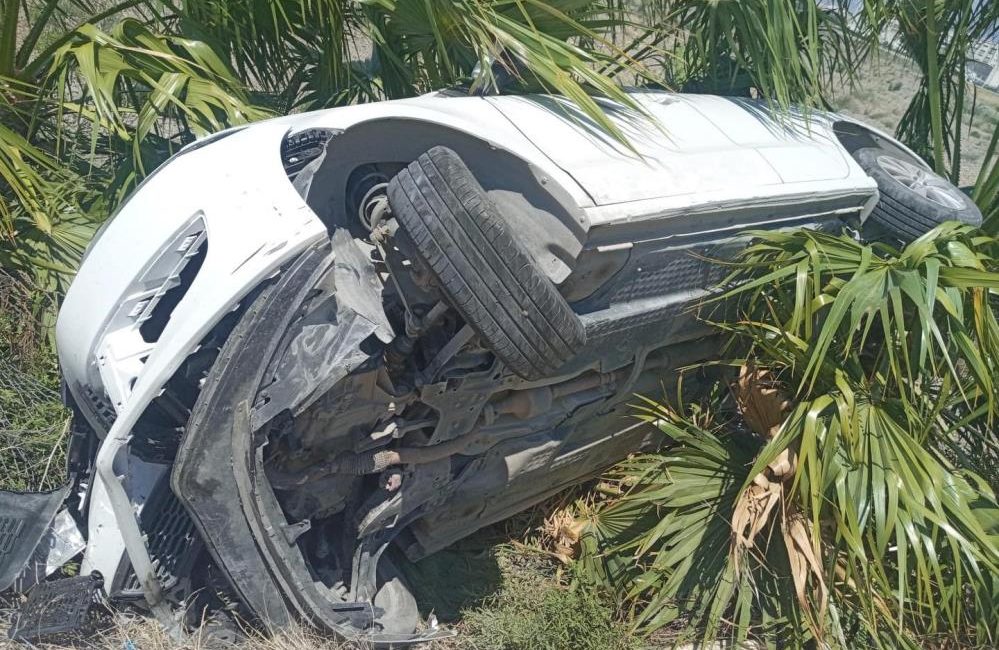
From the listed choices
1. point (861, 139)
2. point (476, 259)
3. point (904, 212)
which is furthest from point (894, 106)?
point (476, 259)

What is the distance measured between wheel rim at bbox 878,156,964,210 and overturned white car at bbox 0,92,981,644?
651 millimetres

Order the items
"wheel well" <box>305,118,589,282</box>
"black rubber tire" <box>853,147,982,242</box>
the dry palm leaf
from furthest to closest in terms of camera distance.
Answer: "black rubber tire" <box>853,147,982,242</box> < the dry palm leaf < "wheel well" <box>305,118,589,282</box>

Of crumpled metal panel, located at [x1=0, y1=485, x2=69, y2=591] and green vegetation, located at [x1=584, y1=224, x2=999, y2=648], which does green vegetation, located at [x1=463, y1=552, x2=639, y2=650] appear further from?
crumpled metal panel, located at [x1=0, y1=485, x2=69, y2=591]

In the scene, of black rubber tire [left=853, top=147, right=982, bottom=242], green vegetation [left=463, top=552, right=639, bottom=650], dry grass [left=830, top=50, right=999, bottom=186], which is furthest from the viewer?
dry grass [left=830, top=50, right=999, bottom=186]

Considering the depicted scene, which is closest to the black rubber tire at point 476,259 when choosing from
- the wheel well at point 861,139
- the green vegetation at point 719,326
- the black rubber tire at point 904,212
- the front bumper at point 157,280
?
the front bumper at point 157,280

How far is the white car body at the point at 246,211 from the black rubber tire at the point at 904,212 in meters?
0.69

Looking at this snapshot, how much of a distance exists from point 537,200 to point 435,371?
684 millimetres

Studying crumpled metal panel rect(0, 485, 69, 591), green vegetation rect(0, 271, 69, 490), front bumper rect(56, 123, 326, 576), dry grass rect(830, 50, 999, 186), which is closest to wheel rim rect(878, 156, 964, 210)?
front bumper rect(56, 123, 326, 576)

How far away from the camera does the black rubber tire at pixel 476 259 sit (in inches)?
96.5

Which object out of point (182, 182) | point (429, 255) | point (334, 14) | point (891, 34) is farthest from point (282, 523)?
point (891, 34)

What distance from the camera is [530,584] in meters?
3.64

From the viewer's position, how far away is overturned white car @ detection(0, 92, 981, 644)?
2506 mm

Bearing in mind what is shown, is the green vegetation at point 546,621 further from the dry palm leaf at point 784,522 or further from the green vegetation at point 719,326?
the dry palm leaf at point 784,522

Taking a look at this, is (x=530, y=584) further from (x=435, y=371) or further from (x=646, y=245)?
(x=646, y=245)
